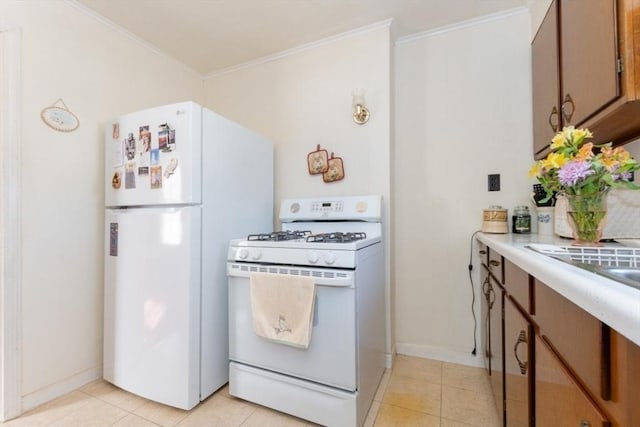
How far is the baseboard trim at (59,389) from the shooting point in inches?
61.6

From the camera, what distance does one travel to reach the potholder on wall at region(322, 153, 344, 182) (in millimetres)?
2176

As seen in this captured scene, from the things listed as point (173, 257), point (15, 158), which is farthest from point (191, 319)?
point (15, 158)

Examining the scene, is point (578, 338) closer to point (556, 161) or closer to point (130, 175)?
point (556, 161)

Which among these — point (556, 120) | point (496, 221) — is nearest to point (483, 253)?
point (496, 221)

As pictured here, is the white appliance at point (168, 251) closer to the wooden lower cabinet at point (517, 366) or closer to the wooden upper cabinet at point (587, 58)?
the wooden lower cabinet at point (517, 366)

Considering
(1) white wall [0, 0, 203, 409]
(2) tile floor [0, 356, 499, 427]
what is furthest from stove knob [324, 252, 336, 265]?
(1) white wall [0, 0, 203, 409]

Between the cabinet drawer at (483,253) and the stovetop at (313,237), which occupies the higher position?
the stovetop at (313,237)

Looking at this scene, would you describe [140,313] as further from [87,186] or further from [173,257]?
[87,186]

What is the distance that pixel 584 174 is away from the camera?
1.01 meters

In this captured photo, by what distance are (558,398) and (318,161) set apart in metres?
1.88

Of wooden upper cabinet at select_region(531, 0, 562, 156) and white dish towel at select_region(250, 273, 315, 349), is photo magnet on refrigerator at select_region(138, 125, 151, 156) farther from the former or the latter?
wooden upper cabinet at select_region(531, 0, 562, 156)

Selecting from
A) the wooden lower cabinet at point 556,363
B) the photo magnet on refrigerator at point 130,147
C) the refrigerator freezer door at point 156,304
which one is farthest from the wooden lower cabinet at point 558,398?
the photo magnet on refrigerator at point 130,147

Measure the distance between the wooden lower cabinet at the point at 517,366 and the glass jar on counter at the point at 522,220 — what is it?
2.64ft

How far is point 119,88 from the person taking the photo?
2.06m
